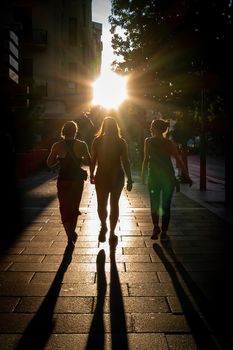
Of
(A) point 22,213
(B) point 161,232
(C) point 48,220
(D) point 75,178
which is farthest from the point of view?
(A) point 22,213

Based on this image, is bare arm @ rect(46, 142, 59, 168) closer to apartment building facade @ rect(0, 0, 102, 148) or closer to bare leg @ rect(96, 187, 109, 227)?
bare leg @ rect(96, 187, 109, 227)

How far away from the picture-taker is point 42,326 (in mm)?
3240

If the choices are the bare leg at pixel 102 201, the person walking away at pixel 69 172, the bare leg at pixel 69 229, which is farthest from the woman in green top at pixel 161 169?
the bare leg at pixel 69 229

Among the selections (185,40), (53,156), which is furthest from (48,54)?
(53,156)

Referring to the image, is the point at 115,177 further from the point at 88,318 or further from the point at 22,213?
the point at 22,213

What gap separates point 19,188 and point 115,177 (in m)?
9.08

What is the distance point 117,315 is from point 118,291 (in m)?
0.60

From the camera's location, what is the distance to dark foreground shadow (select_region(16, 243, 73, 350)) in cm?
295

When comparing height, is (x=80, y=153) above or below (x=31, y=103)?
below

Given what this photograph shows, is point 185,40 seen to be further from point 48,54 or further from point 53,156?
point 48,54

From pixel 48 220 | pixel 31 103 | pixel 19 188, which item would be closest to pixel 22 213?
pixel 48 220

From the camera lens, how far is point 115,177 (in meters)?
6.04

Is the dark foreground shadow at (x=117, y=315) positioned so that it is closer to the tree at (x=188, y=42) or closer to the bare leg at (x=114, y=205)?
the bare leg at (x=114, y=205)

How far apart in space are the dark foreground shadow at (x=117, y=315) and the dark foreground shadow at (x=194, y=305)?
1.61ft
